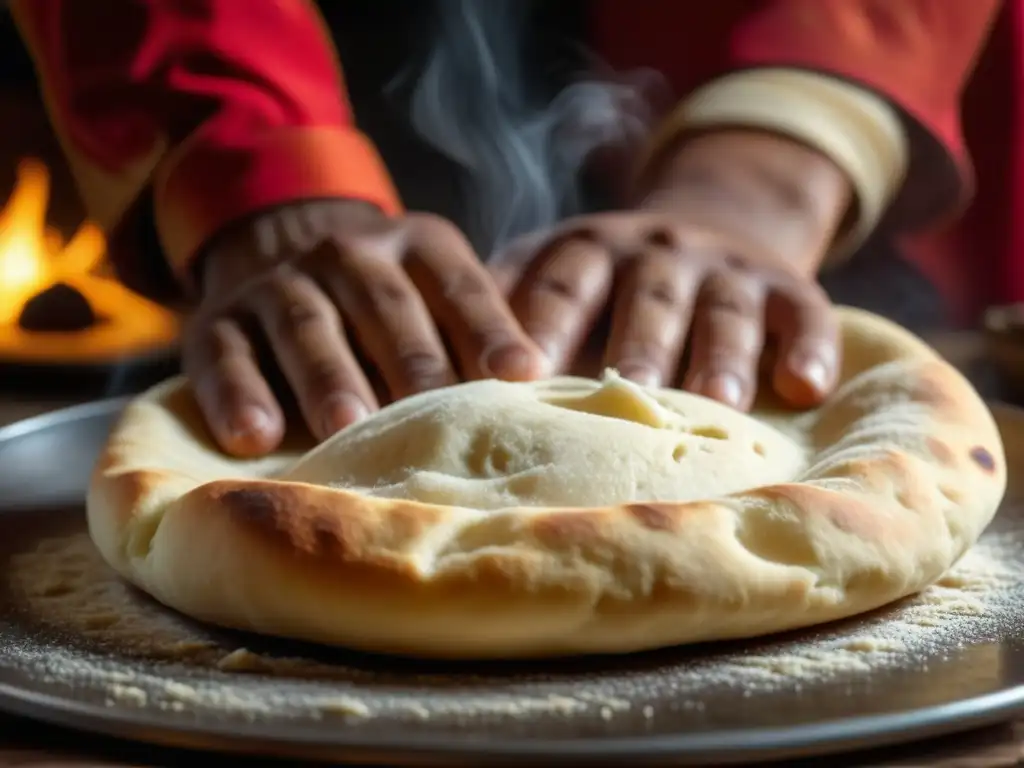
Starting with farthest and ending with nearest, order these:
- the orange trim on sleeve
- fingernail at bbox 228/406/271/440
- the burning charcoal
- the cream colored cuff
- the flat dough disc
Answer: the burning charcoal < the cream colored cuff < the orange trim on sleeve < fingernail at bbox 228/406/271/440 < the flat dough disc

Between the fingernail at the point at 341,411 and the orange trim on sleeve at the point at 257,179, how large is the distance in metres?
0.47

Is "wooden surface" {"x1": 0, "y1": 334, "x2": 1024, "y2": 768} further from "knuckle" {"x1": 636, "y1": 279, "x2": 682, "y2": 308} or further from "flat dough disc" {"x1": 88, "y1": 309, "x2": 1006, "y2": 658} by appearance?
→ "knuckle" {"x1": 636, "y1": 279, "x2": 682, "y2": 308}

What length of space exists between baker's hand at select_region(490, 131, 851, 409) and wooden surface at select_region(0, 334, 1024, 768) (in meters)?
0.44

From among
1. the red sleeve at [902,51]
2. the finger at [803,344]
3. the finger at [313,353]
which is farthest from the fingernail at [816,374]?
the red sleeve at [902,51]

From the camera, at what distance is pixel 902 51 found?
1667 millimetres

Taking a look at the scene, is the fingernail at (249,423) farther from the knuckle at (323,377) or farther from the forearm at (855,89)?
the forearm at (855,89)

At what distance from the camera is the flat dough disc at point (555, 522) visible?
64 cm

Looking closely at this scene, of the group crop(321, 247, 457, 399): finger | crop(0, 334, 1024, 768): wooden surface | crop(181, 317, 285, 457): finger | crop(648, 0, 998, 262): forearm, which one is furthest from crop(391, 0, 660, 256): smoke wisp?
crop(0, 334, 1024, 768): wooden surface

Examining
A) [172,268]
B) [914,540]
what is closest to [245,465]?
[914,540]

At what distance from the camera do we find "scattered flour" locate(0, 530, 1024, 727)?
1.89 ft

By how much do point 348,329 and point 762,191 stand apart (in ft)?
2.03

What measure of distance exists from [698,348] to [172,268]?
2.54ft

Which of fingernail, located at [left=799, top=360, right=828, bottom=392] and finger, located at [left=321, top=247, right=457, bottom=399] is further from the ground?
fingernail, located at [left=799, top=360, right=828, bottom=392]

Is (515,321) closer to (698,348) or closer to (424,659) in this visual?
(698,348)
